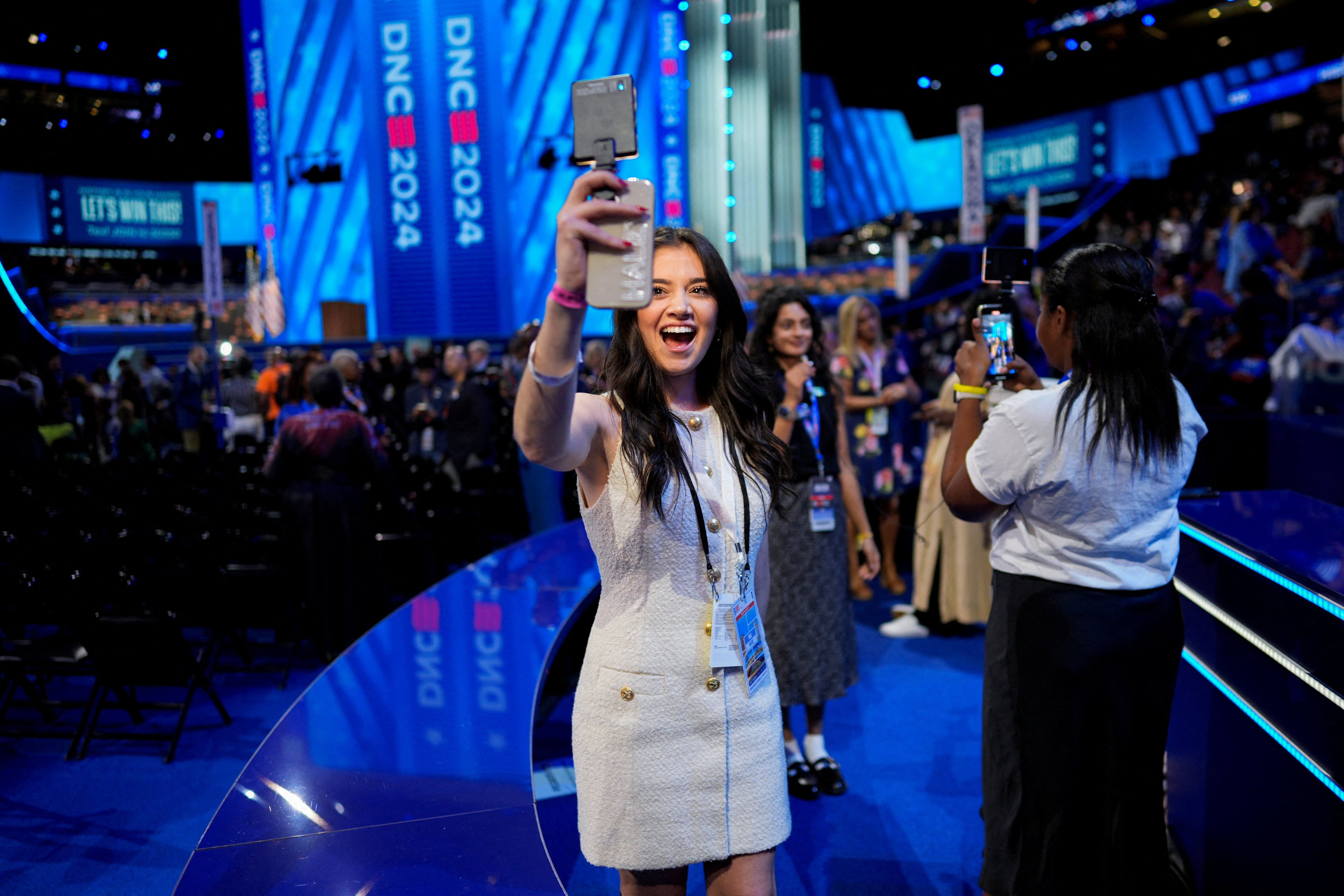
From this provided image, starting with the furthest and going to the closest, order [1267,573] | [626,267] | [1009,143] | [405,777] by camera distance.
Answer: [1009,143] < [405,777] < [1267,573] < [626,267]

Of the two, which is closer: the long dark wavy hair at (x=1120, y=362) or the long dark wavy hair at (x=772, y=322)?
the long dark wavy hair at (x=1120, y=362)

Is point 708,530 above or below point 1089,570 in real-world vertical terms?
above

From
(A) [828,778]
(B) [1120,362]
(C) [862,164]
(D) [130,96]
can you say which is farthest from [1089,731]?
(C) [862,164]

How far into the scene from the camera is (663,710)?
140 cm

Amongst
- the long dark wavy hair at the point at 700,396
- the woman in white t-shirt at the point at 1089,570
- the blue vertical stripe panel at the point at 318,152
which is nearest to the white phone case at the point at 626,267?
the long dark wavy hair at the point at 700,396

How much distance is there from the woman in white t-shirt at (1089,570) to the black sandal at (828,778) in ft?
4.48

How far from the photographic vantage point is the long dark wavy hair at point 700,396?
4.58 feet

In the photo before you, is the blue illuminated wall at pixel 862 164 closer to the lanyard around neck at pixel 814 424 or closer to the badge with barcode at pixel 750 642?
the lanyard around neck at pixel 814 424

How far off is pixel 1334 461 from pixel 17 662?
5.30m

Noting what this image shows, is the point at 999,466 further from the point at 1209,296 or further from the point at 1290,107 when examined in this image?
the point at 1290,107

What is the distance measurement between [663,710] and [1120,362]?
110 centimetres

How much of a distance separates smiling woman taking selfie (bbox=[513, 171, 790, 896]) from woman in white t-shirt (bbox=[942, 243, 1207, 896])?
691 millimetres

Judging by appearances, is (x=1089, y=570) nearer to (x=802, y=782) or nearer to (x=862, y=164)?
(x=802, y=782)

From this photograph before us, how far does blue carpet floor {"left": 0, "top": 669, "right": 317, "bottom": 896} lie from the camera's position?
3.02m
